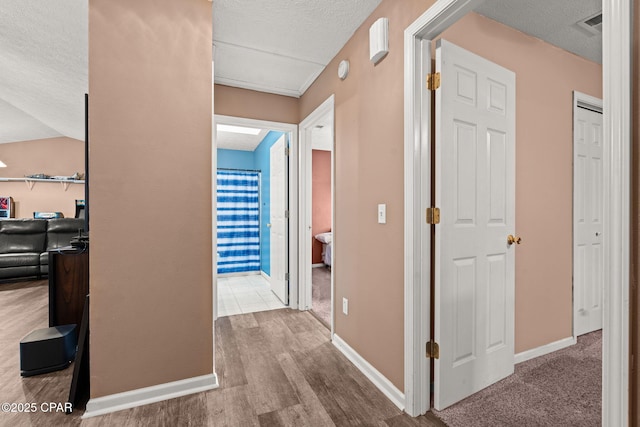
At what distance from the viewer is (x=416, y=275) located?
1.60m

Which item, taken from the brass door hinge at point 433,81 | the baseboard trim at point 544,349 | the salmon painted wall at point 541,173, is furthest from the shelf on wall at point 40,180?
the baseboard trim at point 544,349

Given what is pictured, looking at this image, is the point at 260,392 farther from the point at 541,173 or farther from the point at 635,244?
the point at 541,173

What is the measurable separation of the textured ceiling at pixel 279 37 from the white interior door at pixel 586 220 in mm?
2068

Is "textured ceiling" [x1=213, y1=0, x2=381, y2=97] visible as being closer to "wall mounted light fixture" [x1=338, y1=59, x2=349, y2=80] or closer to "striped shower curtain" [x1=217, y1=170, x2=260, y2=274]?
"wall mounted light fixture" [x1=338, y1=59, x2=349, y2=80]

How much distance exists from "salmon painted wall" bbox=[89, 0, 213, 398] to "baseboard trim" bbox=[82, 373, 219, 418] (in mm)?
35

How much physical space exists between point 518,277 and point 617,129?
1.62m

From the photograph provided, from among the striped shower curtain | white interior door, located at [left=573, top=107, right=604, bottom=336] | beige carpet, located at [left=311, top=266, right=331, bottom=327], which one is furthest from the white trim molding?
the striped shower curtain

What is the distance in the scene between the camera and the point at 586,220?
2.51 metres

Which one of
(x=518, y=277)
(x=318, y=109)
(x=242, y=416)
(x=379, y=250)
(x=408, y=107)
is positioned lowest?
(x=242, y=416)

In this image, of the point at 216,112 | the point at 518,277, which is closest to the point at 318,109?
the point at 216,112

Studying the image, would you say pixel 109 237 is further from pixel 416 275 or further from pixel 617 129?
pixel 617 129

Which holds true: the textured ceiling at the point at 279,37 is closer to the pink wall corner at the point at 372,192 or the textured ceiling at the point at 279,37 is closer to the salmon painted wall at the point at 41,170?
the pink wall corner at the point at 372,192

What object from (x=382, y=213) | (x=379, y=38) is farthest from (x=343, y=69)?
(x=382, y=213)

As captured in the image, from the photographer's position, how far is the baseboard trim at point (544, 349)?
7.04 feet
